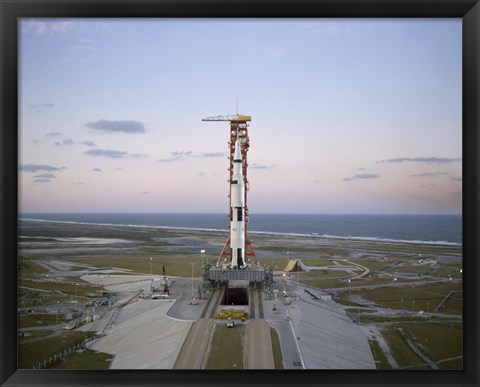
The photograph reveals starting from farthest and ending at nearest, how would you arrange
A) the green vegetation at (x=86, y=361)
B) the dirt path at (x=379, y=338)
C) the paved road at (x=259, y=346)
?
the dirt path at (x=379, y=338) → the green vegetation at (x=86, y=361) → the paved road at (x=259, y=346)

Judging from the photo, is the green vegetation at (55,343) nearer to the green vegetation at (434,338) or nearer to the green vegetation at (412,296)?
the green vegetation at (434,338)

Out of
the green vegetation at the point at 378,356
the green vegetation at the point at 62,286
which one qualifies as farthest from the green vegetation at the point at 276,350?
the green vegetation at the point at 62,286

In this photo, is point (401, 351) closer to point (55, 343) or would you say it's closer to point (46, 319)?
point (55, 343)

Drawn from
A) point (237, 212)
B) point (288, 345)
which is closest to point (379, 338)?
point (288, 345)

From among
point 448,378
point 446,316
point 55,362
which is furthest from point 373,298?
point 448,378

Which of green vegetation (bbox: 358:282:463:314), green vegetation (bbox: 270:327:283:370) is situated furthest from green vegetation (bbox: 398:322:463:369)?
green vegetation (bbox: 270:327:283:370)

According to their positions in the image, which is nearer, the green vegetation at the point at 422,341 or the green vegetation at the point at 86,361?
the green vegetation at the point at 86,361
